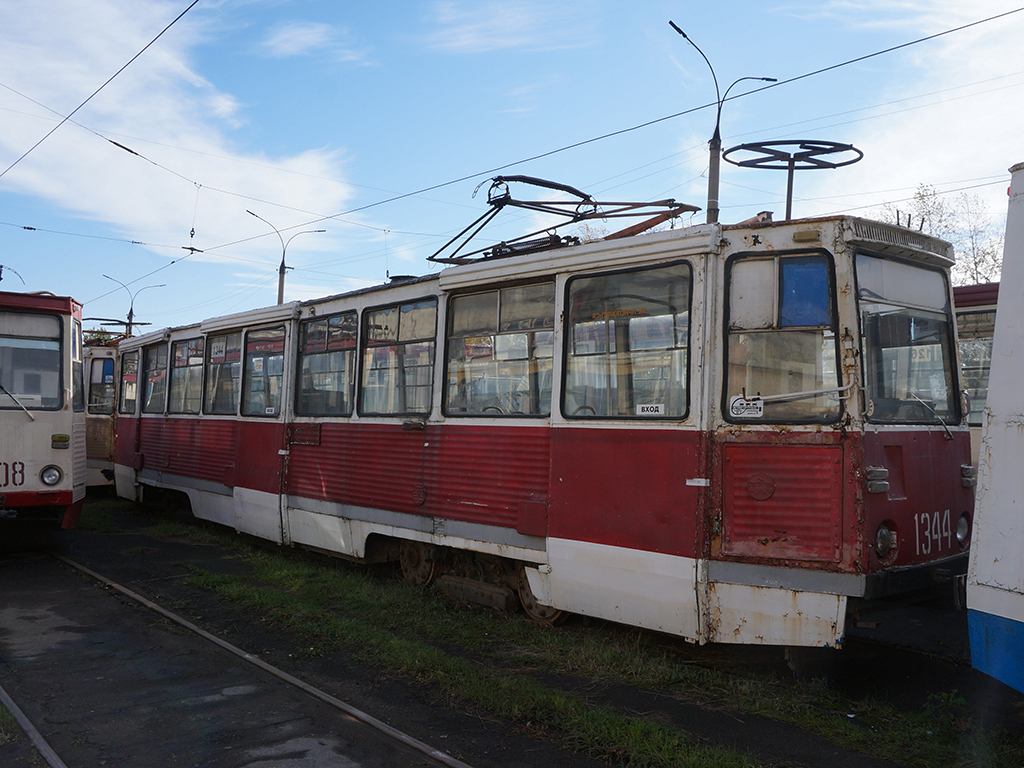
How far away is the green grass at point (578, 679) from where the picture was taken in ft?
14.6

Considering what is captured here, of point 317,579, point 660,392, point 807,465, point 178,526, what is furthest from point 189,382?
point 807,465

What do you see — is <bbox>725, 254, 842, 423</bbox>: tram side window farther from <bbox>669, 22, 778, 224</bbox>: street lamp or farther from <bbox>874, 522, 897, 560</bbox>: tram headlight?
<bbox>669, 22, 778, 224</bbox>: street lamp

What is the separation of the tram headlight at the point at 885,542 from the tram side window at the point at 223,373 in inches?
325

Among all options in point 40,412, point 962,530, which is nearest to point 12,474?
point 40,412

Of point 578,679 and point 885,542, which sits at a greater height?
point 885,542

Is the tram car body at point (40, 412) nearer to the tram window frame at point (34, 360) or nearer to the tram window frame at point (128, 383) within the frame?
the tram window frame at point (34, 360)

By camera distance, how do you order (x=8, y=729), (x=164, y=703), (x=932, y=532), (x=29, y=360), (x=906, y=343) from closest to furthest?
(x=8, y=729) → (x=164, y=703) → (x=932, y=532) → (x=906, y=343) → (x=29, y=360)

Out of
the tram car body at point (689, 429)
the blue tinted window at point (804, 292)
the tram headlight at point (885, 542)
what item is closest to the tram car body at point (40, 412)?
the tram car body at point (689, 429)

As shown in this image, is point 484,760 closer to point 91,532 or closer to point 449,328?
point 449,328

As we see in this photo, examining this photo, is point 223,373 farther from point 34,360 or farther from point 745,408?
point 745,408

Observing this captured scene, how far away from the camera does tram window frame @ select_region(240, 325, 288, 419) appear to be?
32.9 feet

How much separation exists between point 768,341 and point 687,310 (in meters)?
0.59

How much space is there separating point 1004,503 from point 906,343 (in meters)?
2.02

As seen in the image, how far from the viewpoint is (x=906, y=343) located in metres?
5.75
